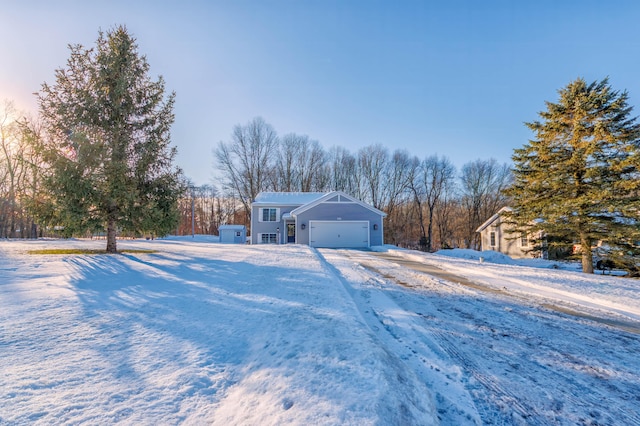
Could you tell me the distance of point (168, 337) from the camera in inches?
117

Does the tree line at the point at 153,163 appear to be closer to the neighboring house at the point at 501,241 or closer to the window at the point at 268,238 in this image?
the neighboring house at the point at 501,241

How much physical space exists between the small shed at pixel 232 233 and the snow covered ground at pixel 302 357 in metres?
23.7

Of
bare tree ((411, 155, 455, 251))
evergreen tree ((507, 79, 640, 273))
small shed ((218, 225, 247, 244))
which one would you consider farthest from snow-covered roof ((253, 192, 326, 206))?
evergreen tree ((507, 79, 640, 273))

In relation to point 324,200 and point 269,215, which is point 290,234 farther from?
point 324,200

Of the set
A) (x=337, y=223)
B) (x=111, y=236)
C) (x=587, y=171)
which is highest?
(x=587, y=171)

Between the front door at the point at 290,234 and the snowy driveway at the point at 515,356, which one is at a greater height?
the front door at the point at 290,234

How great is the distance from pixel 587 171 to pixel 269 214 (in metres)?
20.1

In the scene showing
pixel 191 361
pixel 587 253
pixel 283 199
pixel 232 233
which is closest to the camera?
pixel 191 361

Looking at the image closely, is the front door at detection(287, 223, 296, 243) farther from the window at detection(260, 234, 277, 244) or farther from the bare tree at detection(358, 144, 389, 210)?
the bare tree at detection(358, 144, 389, 210)

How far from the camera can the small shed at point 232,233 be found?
28984mm

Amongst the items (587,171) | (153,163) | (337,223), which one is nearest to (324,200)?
(337,223)

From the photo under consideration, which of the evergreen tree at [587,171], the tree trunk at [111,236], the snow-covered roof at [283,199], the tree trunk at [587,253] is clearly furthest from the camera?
the snow-covered roof at [283,199]

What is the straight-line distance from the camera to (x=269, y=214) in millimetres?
24469

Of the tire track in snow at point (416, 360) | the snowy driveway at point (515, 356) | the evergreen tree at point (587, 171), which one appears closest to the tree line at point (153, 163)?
the evergreen tree at point (587, 171)
